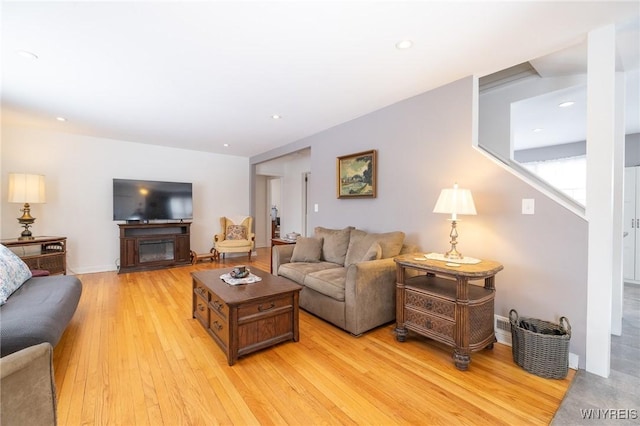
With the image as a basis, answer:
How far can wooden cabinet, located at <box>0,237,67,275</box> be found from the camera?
3662mm

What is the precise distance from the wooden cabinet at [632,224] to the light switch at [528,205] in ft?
11.8

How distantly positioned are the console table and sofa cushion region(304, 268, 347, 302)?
20.2 inches

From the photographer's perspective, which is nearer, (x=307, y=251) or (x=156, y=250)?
(x=307, y=251)

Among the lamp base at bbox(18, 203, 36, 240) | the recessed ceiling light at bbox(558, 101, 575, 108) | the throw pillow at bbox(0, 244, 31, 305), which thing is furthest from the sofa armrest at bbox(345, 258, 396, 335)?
the lamp base at bbox(18, 203, 36, 240)

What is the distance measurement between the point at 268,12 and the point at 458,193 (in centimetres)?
184

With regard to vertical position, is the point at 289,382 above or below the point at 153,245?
below

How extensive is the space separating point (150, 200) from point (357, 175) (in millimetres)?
3812

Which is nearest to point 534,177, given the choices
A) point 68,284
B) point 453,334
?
point 453,334

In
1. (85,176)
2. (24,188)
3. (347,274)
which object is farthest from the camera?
(85,176)

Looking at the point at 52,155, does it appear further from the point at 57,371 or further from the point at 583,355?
the point at 583,355

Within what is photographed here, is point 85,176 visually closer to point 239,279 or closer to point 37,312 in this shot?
point 37,312

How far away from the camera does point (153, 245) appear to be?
491 centimetres

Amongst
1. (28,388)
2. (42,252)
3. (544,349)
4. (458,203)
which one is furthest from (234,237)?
(544,349)

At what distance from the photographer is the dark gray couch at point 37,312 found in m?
1.51
